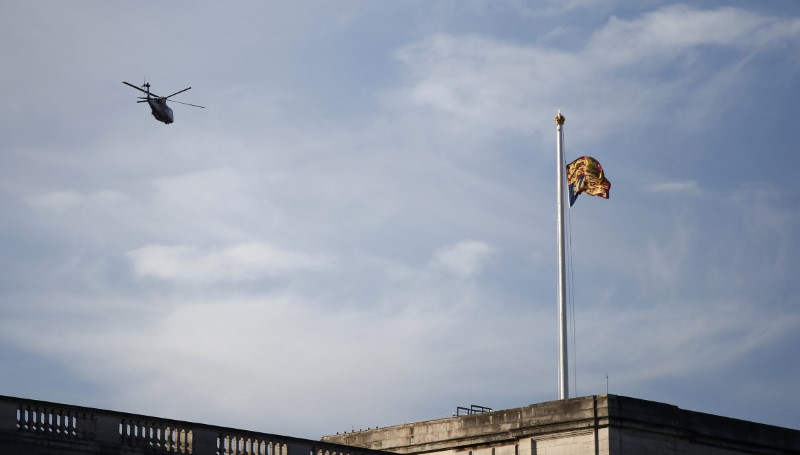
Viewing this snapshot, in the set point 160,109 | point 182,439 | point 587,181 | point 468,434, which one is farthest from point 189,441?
point 160,109

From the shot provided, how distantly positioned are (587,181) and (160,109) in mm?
26788

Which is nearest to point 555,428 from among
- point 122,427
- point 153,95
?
point 122,427

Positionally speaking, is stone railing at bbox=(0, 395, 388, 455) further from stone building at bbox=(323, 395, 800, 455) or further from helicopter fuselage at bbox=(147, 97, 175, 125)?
helicopter fuselage at bbox=(147, 97, 175, 125)

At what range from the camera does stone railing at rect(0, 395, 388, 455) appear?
4397cm

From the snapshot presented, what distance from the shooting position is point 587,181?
224 feet

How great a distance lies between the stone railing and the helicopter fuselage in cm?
4015

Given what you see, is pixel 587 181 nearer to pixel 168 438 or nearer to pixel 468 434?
pixel 468 434

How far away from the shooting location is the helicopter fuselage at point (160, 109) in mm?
86750

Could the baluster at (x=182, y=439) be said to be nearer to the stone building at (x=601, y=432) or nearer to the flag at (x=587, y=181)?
the stone building at (x=601, y=432)

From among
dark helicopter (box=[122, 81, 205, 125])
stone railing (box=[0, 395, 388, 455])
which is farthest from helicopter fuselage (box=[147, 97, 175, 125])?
stone railing (box=[0, 395, 388, 455])

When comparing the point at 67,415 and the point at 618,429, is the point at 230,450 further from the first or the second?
the point at 618,429

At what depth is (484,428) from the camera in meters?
56.6

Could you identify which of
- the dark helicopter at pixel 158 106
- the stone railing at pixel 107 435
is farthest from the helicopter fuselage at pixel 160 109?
the stone railing at pixel 107 435

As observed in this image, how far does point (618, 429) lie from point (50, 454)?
17.7 m
